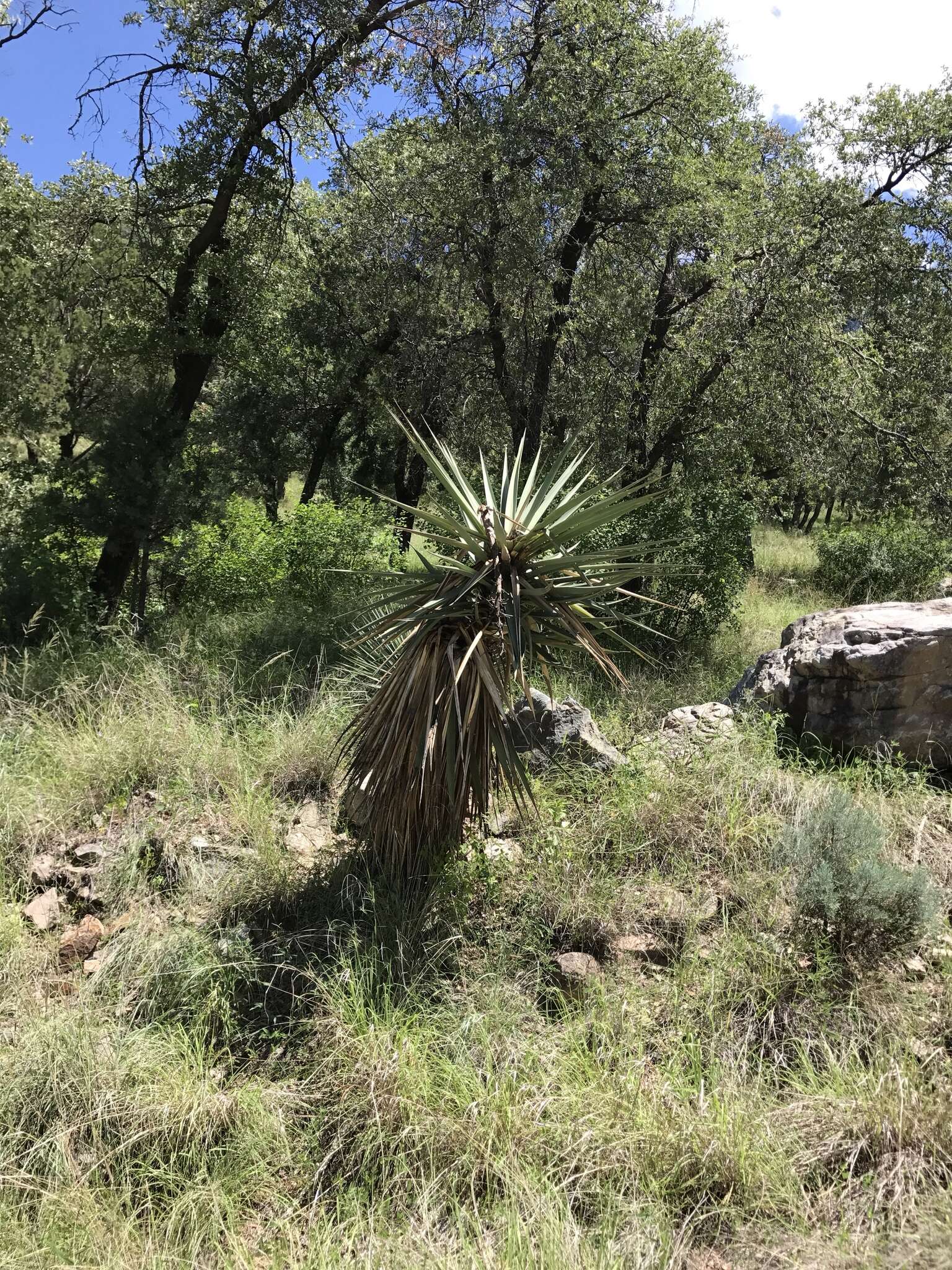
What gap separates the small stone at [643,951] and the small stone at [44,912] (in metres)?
2.70

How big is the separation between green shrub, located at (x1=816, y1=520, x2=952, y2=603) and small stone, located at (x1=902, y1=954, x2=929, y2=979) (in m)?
7.51

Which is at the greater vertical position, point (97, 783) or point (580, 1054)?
point (97, 783)

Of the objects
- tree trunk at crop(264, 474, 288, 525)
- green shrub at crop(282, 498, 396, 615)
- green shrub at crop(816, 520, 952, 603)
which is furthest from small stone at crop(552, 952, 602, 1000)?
tree trunk at crop(264, 474, 288, 525)

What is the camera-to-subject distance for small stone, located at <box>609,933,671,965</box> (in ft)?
12.1

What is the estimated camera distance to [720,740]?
507 cm

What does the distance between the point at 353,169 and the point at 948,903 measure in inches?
318

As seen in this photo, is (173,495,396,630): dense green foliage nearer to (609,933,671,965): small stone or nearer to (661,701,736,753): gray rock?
(661,701,736,753): gray rock

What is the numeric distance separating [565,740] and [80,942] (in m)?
2.72

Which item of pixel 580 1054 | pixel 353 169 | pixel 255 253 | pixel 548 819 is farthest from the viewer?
pixel 255 253

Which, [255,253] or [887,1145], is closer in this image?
[887,1145]

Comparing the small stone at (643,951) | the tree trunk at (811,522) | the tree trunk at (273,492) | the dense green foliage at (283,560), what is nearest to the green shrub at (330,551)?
the dense green foliage at (283,560)

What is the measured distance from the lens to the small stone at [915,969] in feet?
11.4

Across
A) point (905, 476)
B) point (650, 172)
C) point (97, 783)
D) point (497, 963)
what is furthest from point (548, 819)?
point (905, 476)

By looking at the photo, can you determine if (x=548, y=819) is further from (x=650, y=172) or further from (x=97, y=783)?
(x=650, y=172)
